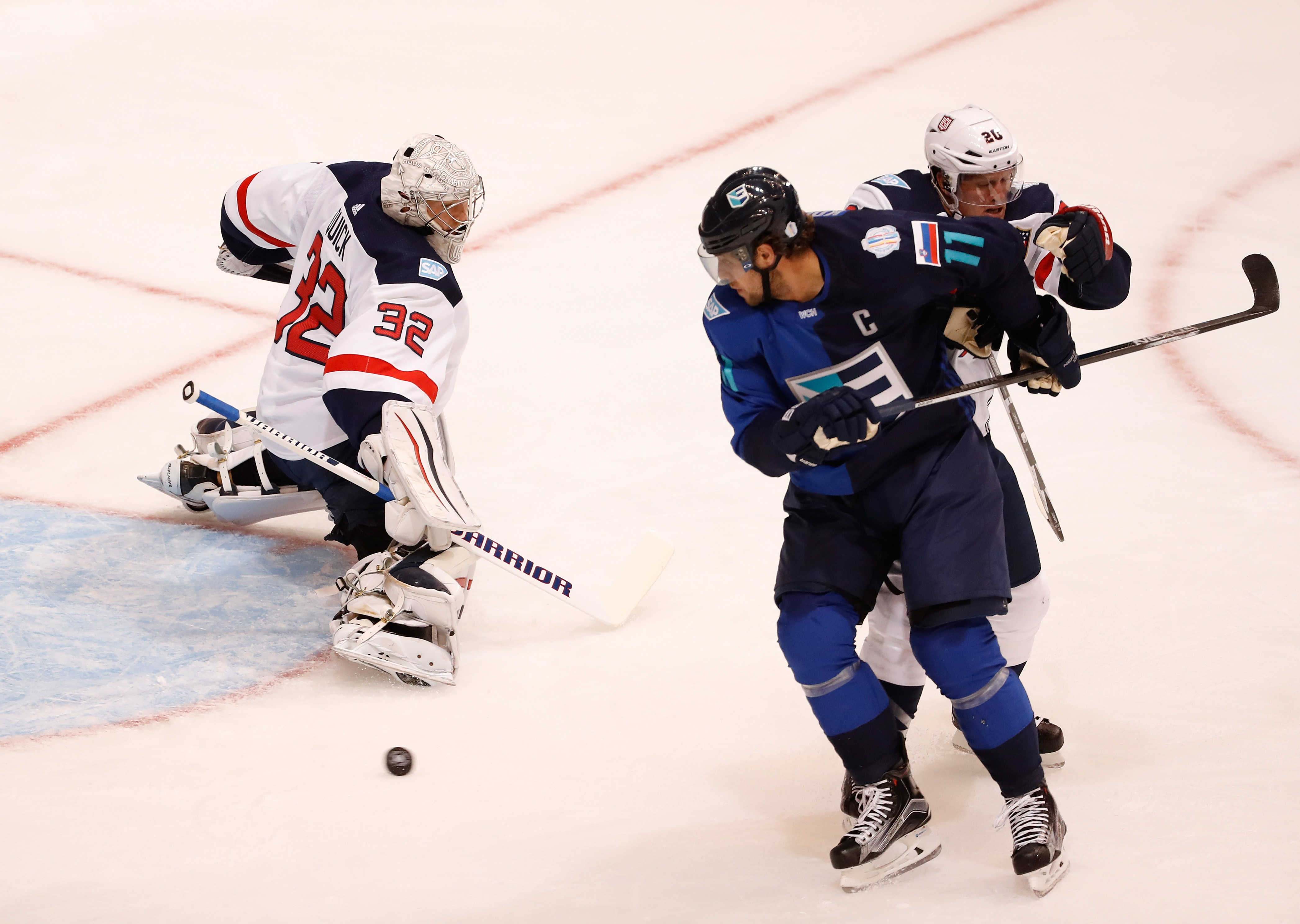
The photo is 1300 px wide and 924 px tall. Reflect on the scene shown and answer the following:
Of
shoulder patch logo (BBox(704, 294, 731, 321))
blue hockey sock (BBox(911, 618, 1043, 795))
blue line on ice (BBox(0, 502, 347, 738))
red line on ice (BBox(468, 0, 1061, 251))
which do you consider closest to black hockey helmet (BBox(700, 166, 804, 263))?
shoulder patch logo (BBox(704, 294, 731, 321))

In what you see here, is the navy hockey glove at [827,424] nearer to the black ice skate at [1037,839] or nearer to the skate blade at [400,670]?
the black ice skate at [1037,839]

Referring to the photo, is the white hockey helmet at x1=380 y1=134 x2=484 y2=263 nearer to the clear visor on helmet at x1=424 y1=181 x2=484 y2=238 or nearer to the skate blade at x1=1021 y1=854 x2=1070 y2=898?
the clear visor on helmet at x1=424 y1=181 x2=484 y2=238

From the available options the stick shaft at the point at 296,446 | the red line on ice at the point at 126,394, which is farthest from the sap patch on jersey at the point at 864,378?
the red line on ice at the point at 126,394

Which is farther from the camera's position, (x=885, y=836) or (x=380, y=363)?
(x=380, y=363)

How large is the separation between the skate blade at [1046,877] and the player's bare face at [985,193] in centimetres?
135

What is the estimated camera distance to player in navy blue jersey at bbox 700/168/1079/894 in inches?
93.4

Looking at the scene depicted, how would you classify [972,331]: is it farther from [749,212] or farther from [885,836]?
[885,836]

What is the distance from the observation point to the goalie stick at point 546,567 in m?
3.39

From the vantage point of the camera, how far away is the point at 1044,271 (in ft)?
8.96

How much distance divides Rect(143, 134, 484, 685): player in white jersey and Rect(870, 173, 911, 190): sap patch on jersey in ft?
3.35

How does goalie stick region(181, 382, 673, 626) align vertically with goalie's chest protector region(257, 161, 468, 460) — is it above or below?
Result: below

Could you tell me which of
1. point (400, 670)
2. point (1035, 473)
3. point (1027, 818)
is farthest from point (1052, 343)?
point (400, 670)

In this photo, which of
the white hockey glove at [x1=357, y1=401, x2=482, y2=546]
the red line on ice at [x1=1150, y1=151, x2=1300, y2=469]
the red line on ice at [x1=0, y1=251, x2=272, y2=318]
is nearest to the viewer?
the white hockey glove at [x1=357, y1=401, x2=482, y2=546]

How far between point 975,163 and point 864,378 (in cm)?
78
